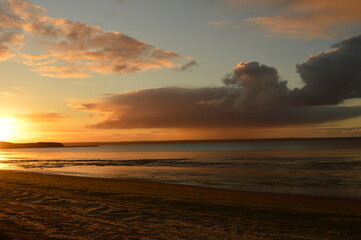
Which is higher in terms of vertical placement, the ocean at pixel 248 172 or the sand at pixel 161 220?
the sand at pixel 161 220

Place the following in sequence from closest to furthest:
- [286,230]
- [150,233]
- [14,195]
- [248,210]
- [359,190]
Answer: [150,233] < [286,230] < [248,210] < [14,195] < [359,190]

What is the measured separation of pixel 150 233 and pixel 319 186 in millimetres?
24129

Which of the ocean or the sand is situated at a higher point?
the sand

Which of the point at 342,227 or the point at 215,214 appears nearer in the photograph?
the point at 342,227

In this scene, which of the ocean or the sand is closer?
the sand

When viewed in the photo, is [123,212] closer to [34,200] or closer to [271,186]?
[34,200]

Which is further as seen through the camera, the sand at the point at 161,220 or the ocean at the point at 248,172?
the ocean at the point at 248,172

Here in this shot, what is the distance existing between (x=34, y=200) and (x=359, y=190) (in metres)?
25.8

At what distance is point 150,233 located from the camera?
10758 millimetres

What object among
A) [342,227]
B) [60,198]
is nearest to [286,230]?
[342,227]

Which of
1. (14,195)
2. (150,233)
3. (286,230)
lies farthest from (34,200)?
(286,230)

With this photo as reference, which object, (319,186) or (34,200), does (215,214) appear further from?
(319,186)

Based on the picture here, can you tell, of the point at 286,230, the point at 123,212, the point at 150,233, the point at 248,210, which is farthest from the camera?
the point at 248,210

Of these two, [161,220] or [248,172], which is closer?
[161,220]
